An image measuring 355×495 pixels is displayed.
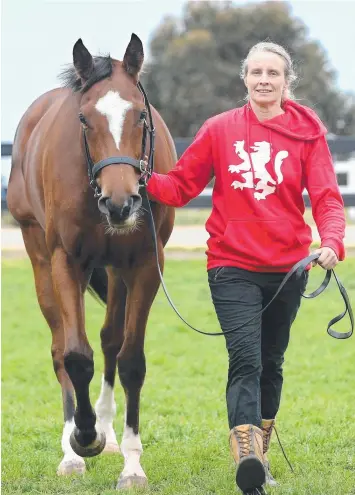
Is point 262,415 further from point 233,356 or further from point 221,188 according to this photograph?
point 221,188

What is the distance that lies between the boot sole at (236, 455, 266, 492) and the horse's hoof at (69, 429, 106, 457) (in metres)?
1.15

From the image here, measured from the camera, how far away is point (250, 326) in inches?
169

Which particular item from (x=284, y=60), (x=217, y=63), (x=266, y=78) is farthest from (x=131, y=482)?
(x=217, y=63)

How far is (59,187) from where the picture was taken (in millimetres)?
4848

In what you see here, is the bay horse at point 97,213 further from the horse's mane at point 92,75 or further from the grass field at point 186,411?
the grass field at point 186,411

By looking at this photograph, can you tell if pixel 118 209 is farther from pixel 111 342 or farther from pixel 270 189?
pixel 111 342

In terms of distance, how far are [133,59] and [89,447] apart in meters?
2.00

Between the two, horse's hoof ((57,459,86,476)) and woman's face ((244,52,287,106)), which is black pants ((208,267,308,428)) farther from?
horse's hoof ((57,459,86,476))

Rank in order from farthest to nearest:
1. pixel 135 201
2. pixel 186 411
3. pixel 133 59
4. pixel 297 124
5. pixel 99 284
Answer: pixel 186 411
pixel 99 284
pixel 133 59
pixel 297 124
pixel 135 201

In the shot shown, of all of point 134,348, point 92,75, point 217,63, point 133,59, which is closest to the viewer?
point 92,75

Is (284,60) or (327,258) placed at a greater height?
(284,60)

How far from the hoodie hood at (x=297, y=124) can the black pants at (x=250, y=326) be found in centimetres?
66

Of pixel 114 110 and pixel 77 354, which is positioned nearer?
pixel 114 110

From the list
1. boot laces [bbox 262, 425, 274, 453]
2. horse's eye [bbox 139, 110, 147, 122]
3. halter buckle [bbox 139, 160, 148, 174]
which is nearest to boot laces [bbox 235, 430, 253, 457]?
boot laces [bbox 262, 425, 274, 453]
